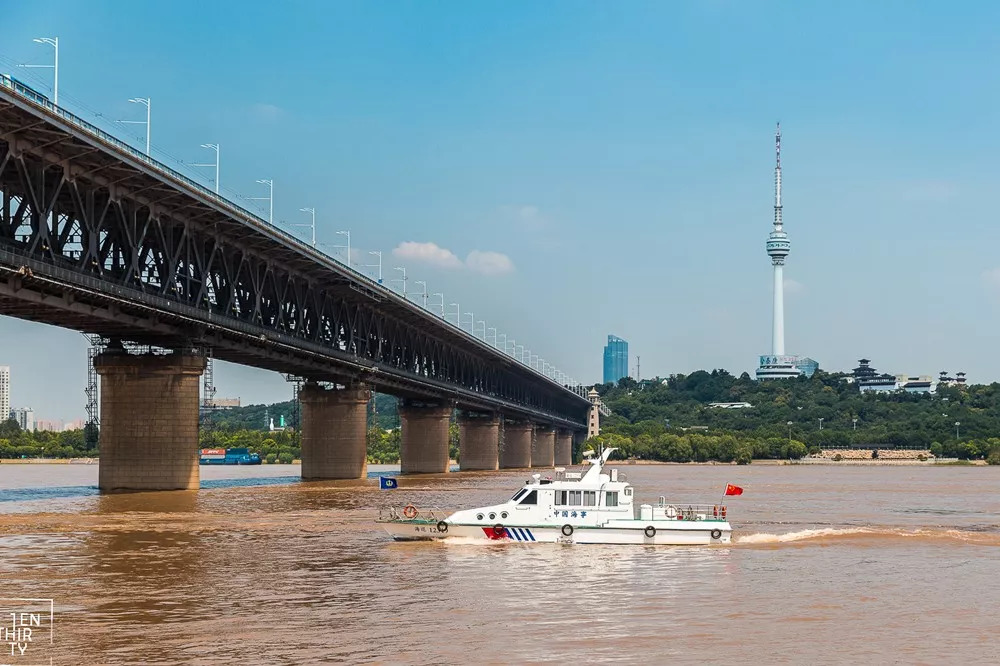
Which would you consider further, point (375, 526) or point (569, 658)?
point (375, 526)

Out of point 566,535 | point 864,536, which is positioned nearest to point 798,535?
point 864,536

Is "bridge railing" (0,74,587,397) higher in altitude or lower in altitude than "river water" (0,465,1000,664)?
higher

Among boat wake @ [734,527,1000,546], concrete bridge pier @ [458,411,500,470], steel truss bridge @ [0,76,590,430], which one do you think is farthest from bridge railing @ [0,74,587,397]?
concrete bridge pier @ [458,411,500,470]

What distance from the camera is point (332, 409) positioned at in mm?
117812

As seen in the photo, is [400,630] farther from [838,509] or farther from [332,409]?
[332,409]

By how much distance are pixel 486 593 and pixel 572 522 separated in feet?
42.7

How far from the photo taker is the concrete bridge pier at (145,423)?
77688 millimetres

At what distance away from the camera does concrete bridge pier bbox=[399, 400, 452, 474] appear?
6058 inches

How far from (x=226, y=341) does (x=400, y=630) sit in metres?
60.1

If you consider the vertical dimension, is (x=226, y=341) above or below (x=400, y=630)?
above

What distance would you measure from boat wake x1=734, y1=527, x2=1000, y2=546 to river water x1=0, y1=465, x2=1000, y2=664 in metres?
0.19

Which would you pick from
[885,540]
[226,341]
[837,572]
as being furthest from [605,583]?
[226,341]

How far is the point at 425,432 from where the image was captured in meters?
155

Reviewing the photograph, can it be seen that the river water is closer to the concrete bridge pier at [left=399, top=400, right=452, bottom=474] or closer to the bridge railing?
the bridge railing
